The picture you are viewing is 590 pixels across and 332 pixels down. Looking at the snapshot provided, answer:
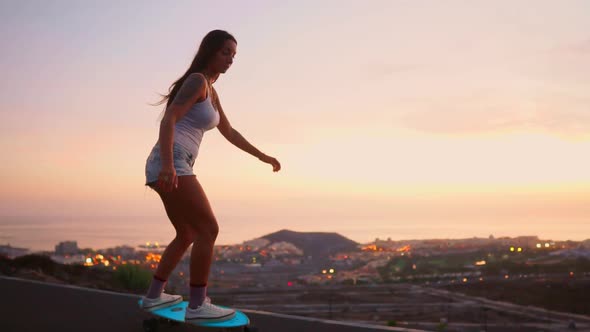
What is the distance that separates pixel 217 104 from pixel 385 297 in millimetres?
69875

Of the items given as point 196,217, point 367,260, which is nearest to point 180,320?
point 196,217

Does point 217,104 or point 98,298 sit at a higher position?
point 217,104

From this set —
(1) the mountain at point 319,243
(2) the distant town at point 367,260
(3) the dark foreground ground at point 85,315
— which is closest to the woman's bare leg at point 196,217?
(3) the dark foreground ground at point 85,315

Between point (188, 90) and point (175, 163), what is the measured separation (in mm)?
374

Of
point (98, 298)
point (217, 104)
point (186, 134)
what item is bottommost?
point (98, 298)

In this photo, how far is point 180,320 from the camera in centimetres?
317

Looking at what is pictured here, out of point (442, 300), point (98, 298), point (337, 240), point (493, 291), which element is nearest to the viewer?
point (98, 298)

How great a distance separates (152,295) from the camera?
3410mm

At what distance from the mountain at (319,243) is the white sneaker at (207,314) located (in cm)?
11747

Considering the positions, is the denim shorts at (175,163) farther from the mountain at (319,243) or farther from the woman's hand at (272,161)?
the mountain at (319,243)

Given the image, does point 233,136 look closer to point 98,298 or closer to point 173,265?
point 173,265

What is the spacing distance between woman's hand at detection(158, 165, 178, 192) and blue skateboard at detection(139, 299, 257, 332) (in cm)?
73

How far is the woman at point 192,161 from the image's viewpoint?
121 inches

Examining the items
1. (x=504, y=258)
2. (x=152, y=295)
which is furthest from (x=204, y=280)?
(x=504, y=258)
